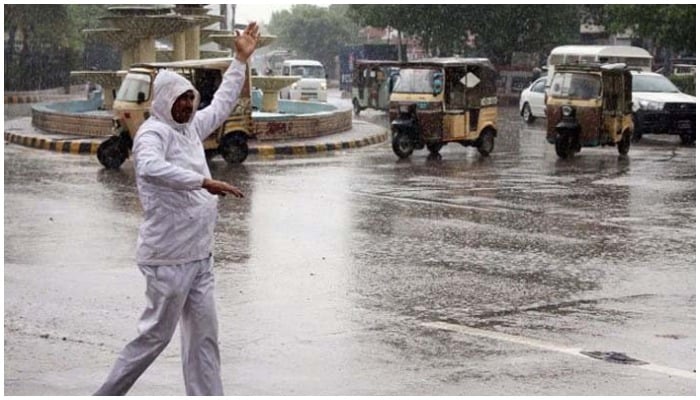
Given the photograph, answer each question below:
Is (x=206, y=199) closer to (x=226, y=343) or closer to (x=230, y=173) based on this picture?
(x=226, y=343)

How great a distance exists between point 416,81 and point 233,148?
11.9ft

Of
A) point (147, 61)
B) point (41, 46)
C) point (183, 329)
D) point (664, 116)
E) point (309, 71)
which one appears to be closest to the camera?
point (183, 329)

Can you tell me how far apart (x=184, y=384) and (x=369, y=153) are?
59.6ft

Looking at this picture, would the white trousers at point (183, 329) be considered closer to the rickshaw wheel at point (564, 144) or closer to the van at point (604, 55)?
the rickshaw wheel at point (564, 144)

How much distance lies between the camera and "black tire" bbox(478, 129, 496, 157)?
24.4m

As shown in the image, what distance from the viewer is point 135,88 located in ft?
71.7

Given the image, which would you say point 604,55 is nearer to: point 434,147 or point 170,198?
point 434,147

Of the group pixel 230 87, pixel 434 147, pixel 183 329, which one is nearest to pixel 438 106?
pixel 434 147

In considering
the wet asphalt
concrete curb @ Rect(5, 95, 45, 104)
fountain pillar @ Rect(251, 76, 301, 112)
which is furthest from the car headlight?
concrete curb @ Rect(5, 95, 45, 104)

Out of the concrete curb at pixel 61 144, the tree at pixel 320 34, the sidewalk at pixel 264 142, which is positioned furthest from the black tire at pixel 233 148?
the tree at pixel 320 34

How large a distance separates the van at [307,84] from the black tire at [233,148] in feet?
84.0

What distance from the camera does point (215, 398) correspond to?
252 inches

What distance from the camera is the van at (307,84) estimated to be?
4888 cm

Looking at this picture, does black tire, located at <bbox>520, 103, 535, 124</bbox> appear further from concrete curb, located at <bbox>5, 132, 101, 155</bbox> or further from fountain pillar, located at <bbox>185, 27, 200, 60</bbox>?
concrete curb, located at <bbox>5, 132, 101, 155</bbox>
